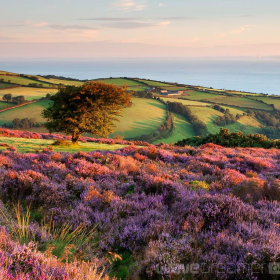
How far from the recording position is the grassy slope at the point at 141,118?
72562 mm

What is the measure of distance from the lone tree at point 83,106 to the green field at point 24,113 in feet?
154

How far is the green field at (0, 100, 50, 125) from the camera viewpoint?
66537 mm

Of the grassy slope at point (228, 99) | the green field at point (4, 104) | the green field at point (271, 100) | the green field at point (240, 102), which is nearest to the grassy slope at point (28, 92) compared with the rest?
the green field at point (4, 104)

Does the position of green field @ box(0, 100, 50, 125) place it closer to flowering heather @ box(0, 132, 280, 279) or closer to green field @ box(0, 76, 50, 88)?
green field @ box(0, 76, 50, 88)

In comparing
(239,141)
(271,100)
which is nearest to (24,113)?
(239,141)

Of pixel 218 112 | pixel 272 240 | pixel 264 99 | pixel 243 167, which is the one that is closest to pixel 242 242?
pixel 272 240

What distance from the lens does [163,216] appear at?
19.0ft

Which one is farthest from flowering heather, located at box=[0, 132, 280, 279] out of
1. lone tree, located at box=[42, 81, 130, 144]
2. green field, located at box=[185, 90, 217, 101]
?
green field, located at box=[185, 90, 217, 101]

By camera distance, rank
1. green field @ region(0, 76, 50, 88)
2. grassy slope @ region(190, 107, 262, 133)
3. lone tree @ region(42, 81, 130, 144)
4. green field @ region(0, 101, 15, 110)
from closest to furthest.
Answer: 1. lone tree @ region(42, 81, 130, 144)
2. green field @ region(0, 101, 15, 110)
3. grassy slope @ region(190, 107, 262, 133)
4. green field @ region(0, 76, 50, 88)

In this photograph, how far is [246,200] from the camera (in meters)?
7.26

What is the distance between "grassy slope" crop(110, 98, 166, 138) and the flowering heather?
189ft

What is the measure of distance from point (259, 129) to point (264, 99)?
37.4 metres

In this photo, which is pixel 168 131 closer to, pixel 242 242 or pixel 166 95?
pixel 166 95

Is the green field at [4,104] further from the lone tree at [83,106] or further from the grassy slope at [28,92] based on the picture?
the lone tree at [83,106]
